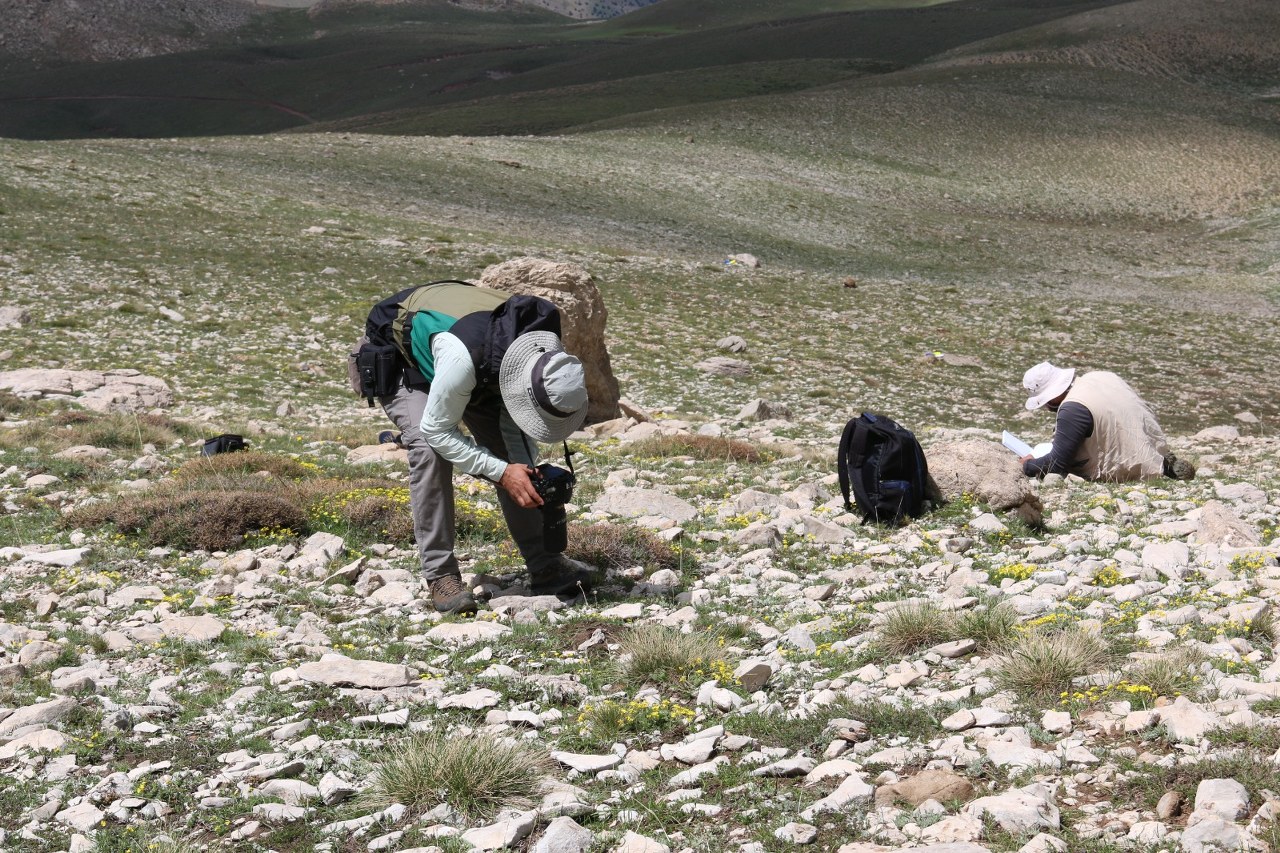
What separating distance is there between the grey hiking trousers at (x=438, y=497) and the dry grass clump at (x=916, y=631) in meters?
2.88

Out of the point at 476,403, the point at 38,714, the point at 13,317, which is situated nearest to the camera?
the point at 38,714

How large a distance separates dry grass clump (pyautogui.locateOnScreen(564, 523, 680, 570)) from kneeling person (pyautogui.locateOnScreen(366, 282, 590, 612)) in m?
0.51

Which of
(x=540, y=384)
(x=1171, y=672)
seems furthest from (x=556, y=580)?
(x=1171, y=672)

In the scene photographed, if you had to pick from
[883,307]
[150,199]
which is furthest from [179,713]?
[150,199]

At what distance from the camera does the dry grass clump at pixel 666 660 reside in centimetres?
680

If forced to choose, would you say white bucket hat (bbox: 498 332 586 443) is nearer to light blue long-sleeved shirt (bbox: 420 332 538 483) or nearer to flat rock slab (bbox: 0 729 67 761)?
light blue long-sleeved shirt (bbox: 420 332 538 483)

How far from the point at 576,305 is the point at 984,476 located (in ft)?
31.6

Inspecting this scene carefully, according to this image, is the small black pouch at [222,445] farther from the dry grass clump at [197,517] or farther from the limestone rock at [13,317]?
the limestone rock at [13,317]

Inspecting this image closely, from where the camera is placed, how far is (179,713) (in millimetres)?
6559

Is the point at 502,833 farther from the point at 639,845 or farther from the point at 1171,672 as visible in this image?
the point at 1171,672

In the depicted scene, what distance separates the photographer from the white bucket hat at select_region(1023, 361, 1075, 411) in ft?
42.5

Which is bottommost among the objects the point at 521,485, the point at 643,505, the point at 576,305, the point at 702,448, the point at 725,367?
the point at 725,367

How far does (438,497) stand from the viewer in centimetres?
848

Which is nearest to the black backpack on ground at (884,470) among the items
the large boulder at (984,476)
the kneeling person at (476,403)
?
the large boulder at (984,476)
